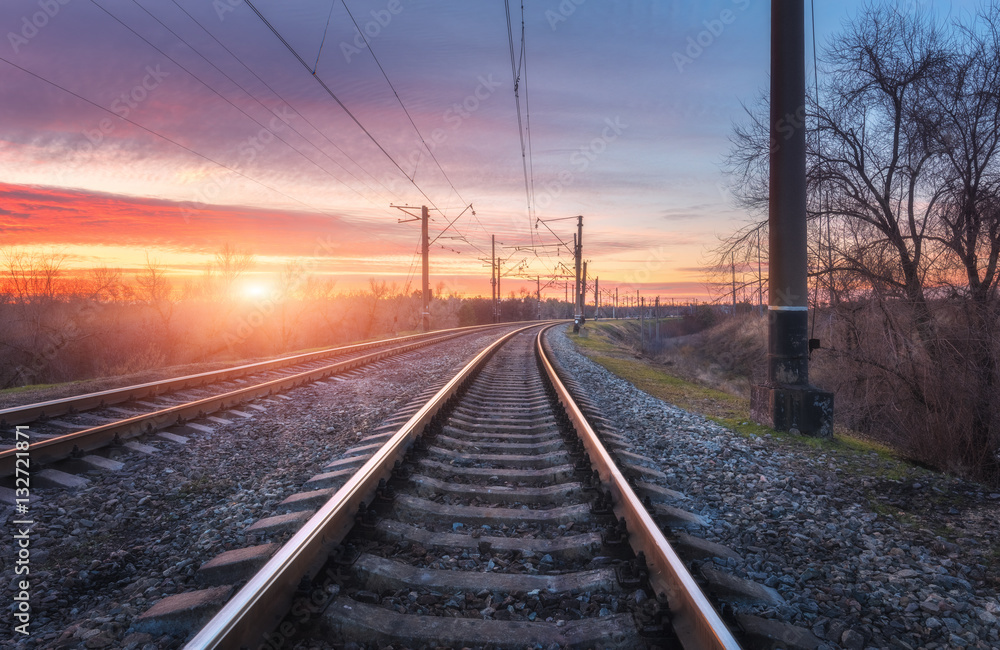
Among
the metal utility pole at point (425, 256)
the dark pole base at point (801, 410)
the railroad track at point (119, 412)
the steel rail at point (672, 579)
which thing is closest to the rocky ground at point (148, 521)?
the railroad track at point (119, 412)

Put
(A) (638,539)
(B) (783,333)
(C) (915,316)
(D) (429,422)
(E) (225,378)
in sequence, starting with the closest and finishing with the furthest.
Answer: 1. (A) (638,539)
2. (D) (429,422)
3. (B) (783,333)
4. (C) (915,316)
5. (E) (225,378)

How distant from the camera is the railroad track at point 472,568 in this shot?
229 centimetres

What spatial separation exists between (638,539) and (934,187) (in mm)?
10216

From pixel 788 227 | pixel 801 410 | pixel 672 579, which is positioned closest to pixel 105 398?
pixel 672 579

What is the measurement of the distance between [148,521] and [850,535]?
510cm

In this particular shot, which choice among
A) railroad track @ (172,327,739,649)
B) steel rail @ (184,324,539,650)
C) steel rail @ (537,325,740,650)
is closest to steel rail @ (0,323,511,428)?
railroad track @ (172,327,739,649)

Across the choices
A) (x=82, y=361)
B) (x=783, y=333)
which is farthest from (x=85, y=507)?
(x=82, y=361)

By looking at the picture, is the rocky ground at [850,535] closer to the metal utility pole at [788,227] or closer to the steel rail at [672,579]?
the steel rail at [672,579]

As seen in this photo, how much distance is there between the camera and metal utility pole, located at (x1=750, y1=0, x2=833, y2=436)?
681 cm

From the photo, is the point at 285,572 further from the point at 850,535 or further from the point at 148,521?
the point at 850,535

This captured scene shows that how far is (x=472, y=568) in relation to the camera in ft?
9.70

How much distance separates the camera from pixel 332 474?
435 cm

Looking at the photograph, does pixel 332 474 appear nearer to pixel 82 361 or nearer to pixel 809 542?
pixel 809 542

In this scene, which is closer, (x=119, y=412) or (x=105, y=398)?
(x=119, y=412)
